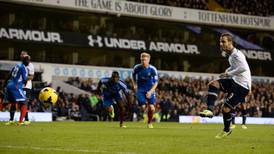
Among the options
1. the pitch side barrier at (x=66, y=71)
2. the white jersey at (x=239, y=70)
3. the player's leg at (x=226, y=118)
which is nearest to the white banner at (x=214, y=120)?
the pitch side barrier at (x=66, y=71)

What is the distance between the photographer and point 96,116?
36.2m

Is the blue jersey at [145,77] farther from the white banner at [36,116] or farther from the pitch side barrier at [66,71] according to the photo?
the pitch side barrier at [66,71]

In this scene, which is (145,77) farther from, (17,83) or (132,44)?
(132,44)

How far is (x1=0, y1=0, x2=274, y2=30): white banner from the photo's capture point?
43.8 metres

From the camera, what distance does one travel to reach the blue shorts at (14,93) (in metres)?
20.7

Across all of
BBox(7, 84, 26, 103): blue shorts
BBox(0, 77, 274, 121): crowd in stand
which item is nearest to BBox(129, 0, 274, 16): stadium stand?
BBox(0, 77, 274, 121): crowd in stand

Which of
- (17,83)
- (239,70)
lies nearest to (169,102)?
(17,83)

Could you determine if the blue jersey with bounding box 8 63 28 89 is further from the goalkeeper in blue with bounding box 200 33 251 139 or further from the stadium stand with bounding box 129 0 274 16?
the stadium stand with bounding box 129 0 274 16

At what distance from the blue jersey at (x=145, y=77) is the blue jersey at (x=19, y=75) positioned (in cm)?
402

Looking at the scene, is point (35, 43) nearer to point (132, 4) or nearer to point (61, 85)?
point (61, 85)

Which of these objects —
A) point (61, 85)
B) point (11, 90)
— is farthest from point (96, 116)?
point (11, 90)

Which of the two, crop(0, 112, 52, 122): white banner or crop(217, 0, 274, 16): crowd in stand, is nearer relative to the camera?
crop(0, 112, 52, 122): white banner

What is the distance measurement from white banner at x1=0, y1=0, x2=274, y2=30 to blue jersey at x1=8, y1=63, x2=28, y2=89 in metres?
21.0

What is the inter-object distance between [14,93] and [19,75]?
0.65 metres
